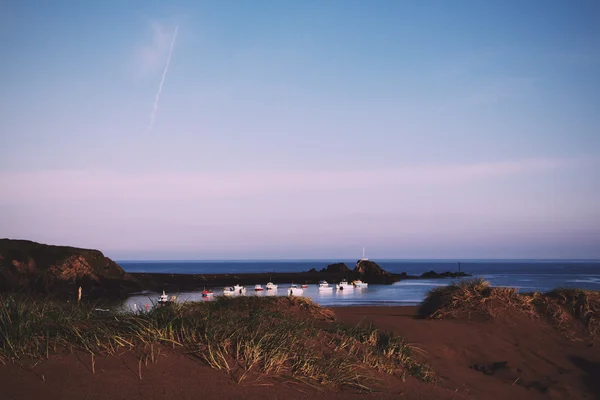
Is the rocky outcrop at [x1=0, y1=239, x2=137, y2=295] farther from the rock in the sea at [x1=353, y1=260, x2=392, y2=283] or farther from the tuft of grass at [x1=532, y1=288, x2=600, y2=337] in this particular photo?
the rock in the sea at [x1=353, y1=260, x2=392, y2=283]

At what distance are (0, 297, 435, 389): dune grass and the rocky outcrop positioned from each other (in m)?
31.2

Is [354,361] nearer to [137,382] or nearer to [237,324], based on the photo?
[237,324]

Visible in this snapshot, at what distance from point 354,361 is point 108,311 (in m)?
3.59

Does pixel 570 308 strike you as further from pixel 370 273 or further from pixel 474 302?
pixel 370 273

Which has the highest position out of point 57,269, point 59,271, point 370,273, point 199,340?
point 199,340

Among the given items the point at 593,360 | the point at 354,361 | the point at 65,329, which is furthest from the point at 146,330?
the point at 593,360

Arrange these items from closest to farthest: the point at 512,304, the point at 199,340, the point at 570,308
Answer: the point at 199,340 → the point at 512,304 → the point at 570,308

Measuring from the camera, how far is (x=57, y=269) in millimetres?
42125

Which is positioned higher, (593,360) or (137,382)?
(137,382)

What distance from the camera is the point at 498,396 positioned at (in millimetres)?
9055

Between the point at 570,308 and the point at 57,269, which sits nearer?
the point at 570,308

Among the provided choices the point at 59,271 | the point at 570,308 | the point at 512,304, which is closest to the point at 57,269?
the point at 59,271

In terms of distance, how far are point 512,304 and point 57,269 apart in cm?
3676

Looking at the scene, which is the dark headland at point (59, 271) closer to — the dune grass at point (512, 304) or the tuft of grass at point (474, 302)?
the tuft of grass at point (474, 302)
